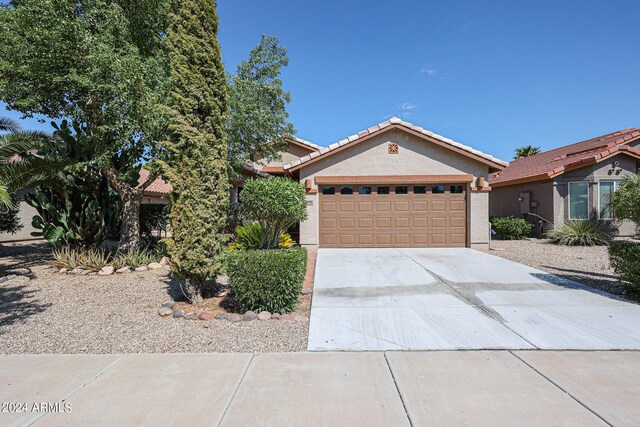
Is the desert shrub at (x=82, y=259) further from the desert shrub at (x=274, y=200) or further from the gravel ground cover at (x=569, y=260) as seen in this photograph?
the gravel ground cover at (x=569, y=260)

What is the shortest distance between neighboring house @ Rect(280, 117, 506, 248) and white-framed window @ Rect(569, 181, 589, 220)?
566 centimetres

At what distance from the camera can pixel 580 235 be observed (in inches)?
521

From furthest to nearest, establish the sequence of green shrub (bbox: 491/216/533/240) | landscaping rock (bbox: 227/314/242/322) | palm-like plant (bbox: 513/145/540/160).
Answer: palm-like plant (bbox: 513/145/540/160) → green shrub (bbox: 491/216/533/240) → landscaping rock (bbox: 227/314/242/322)

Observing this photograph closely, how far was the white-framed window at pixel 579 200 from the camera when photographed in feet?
47.6

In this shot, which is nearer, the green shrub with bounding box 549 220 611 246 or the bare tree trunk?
the bare tree trunk

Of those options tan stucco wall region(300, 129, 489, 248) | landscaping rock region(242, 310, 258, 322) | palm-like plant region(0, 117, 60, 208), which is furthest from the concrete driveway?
palm-like plant region(0, 117, 60, 208)

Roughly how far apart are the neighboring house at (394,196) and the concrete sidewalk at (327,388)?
8105 mm

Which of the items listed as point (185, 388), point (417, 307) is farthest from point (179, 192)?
point (417, 307)

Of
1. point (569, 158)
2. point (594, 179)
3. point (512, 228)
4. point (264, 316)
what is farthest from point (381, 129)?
point (569, 158)

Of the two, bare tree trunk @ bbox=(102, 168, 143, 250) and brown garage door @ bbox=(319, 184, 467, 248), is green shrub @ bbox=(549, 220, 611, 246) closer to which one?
brown garage door @ bbox=(319, 184, 467, 248)

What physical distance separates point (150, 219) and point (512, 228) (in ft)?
50.5

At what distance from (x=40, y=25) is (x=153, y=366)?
29.0 ft

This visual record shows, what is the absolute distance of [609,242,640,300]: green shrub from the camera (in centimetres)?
591

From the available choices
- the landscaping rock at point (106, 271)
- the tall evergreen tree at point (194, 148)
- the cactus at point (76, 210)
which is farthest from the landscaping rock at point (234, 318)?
the cactus at point (76, 210)
